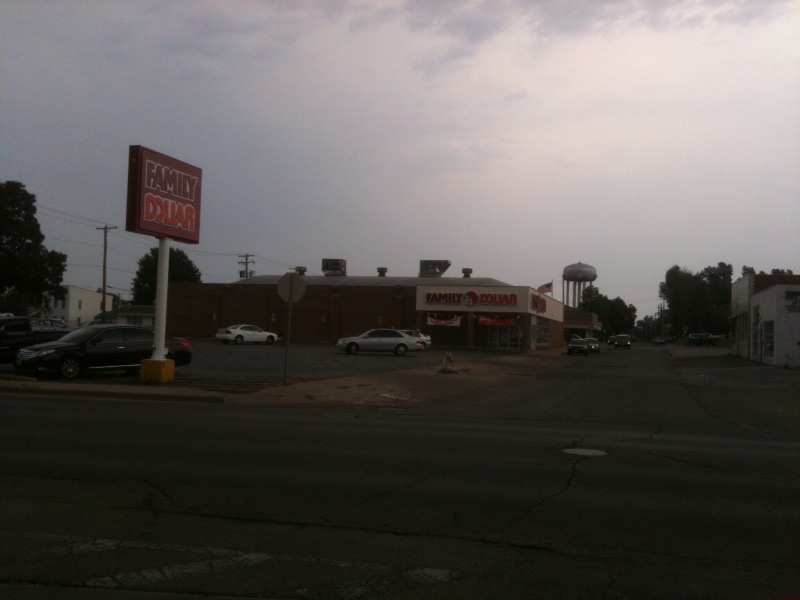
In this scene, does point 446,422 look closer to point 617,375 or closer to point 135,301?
point 617,375

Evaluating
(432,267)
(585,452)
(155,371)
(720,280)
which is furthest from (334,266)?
(720,280)

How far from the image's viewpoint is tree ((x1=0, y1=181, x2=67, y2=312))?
2190 inches

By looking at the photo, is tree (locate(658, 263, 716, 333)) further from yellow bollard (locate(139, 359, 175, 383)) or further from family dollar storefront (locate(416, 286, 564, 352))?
yellow bollard (locate(139, 359, 175, 383))

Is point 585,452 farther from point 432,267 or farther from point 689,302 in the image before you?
point 689,302

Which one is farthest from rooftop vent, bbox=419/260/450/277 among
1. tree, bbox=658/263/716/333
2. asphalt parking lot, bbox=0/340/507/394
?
tree, bbox=658/263/716/333

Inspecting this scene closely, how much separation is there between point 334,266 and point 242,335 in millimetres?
20307

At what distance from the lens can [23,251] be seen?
56.2 m

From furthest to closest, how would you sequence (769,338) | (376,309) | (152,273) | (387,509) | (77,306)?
1. (152,273)
2. (77,306)
3. (376,309)
4. (769,338)
5. (387,509)

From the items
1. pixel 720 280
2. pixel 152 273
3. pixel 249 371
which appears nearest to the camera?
pixel 249 371

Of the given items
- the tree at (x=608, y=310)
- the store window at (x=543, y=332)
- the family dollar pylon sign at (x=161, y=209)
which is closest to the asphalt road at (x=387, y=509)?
the family dollar pylon sign at (x=161, y=209)

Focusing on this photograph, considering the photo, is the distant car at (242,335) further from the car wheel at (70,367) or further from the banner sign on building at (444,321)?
the car wheel at (70,367)

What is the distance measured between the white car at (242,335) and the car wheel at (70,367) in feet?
101

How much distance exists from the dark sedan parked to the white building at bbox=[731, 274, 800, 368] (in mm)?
32421

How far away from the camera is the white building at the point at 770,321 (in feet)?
132
